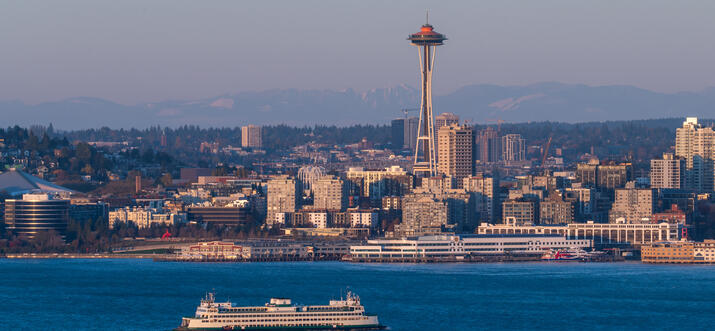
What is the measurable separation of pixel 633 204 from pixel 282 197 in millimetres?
22787

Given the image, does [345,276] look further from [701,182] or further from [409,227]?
[701,182]

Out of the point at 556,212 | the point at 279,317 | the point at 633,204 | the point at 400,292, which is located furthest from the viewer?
the point at 633,204

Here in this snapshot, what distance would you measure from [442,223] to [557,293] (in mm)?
34590

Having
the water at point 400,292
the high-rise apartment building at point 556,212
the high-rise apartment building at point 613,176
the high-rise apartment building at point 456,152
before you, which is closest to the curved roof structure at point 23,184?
the high-rise apartment building at point 456,152

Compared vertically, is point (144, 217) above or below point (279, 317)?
above

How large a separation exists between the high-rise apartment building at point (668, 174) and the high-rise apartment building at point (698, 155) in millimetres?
1460

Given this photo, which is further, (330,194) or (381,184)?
(381,184)

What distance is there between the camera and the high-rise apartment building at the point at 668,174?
12444 centimetres

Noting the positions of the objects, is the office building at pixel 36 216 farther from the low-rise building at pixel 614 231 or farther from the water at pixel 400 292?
the low-rise building at pixel 614 231

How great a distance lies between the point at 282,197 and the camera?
11819 cm

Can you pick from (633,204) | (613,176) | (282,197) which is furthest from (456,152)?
(633,204)

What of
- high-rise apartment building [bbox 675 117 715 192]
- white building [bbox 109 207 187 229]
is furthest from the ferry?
high-rise apartment building [bbox 675 117 715 192]

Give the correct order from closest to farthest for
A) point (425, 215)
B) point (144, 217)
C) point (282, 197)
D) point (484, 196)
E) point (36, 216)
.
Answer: point (425, 215), point (36, 216), point (144, 217), point (484, 196), point (282, 197)

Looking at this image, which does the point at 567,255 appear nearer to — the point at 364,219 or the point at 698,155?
the point at 364,219
